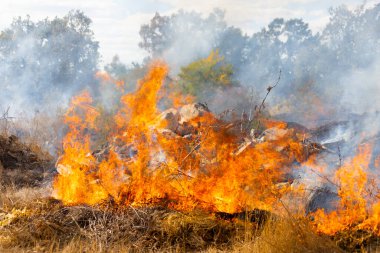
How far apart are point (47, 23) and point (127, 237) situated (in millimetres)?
26918

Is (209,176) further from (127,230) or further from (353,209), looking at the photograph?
(353,209)

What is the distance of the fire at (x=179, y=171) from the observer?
6621 millimetres

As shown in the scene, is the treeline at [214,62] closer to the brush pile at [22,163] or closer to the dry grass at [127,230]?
the brush pile at [22,163]

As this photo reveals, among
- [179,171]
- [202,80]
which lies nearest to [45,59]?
[202,80]

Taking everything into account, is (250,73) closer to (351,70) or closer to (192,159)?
(351,70)

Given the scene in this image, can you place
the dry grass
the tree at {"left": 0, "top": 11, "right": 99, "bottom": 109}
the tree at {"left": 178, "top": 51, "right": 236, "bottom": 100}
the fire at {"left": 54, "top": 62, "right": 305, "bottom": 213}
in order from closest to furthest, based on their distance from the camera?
the dry grass < the fire at {"left": 54, "top": 62, "right": 305, "bottom": 213} < the tree at {"left": 178, "top": 51, "right": 236, "bottom": 100} < the tree at {"left": 0, "top": 11, "right": 99, "bottom": 109}

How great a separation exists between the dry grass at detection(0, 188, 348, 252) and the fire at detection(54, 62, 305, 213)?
1.29ft

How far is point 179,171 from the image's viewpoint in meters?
6.95

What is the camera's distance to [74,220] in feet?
19.9

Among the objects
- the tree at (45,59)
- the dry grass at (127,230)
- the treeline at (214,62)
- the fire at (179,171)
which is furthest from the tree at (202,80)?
the dry grass at (127,230)

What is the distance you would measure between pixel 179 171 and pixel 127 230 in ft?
4.83

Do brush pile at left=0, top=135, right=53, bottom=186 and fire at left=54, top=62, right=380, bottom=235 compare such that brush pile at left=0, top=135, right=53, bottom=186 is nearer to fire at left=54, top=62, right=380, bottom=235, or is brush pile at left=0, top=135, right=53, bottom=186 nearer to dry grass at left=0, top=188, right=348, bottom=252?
fire at left=54, top=62, right=380, bottom=235

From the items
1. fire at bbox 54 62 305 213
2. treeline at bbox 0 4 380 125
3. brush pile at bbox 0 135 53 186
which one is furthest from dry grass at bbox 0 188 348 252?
treeline at bbox 0 4 380 125

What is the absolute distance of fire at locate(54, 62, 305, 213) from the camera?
6.62 m
